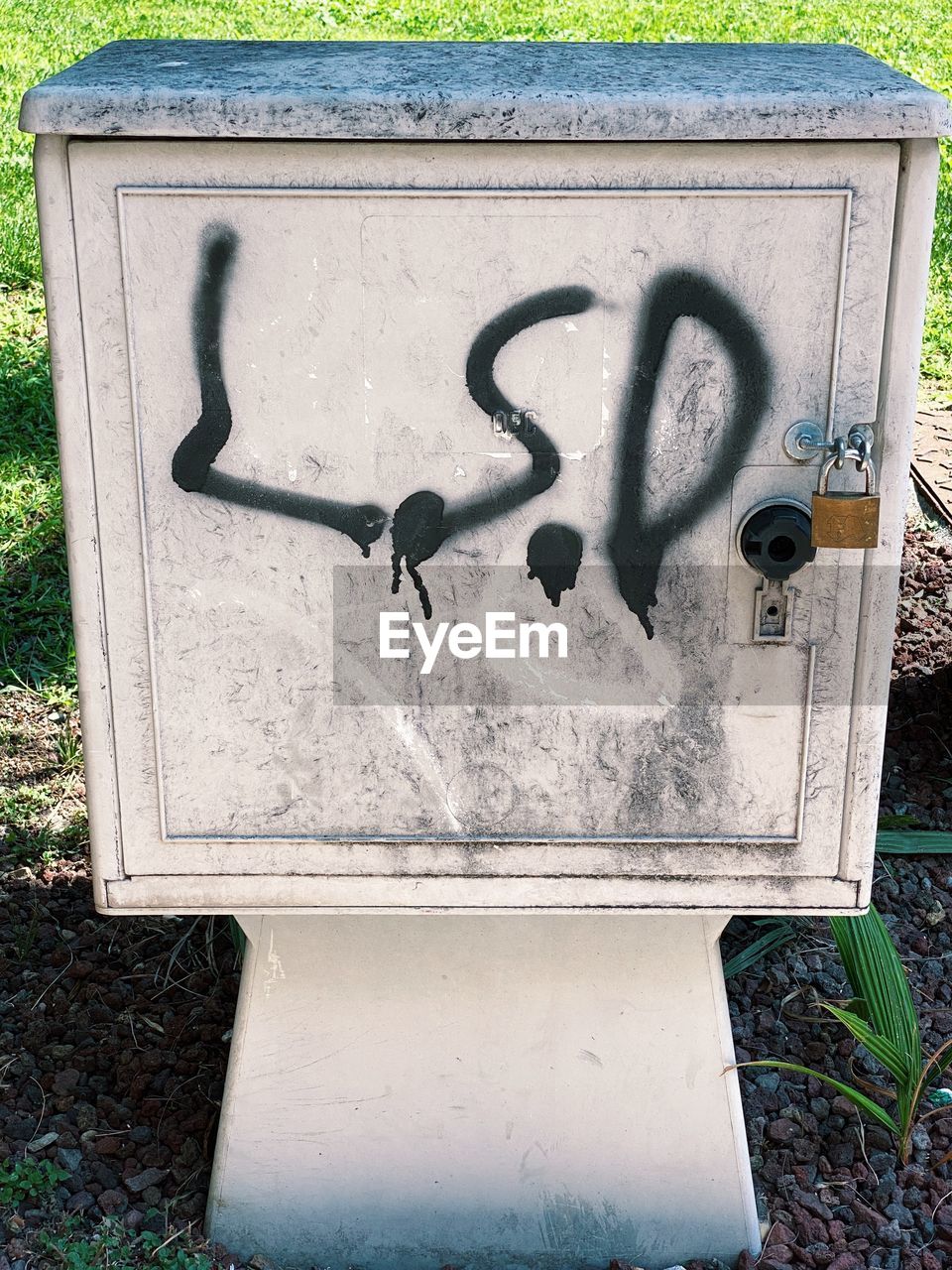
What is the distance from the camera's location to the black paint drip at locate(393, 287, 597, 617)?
5.20 feet

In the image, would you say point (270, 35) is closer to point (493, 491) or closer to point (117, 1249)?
point (493, 491)

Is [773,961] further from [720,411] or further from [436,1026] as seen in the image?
[720,411]

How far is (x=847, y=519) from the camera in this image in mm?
1582

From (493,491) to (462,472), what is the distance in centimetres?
4

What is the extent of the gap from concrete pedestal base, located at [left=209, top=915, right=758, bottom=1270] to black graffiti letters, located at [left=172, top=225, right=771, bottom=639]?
1.97 ft

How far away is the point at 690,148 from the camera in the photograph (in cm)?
153

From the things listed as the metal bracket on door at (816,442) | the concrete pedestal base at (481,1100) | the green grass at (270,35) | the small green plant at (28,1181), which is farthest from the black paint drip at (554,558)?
the green grass at (270,35)

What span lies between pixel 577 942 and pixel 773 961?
0.83 metres

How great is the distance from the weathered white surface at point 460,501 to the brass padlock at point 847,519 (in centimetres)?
8

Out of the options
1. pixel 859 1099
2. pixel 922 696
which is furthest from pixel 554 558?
pixel 922 696

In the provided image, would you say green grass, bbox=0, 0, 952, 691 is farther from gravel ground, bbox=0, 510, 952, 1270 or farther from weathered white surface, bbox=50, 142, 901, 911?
weathered white surface, bbox=50, 142, 901, 911

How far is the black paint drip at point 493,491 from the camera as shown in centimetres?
158

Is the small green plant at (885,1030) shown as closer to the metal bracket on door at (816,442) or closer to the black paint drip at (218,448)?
the metal bracket on door at (816,442)

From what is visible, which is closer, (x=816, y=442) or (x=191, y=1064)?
(x=816, y=442)
